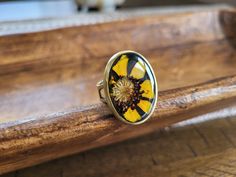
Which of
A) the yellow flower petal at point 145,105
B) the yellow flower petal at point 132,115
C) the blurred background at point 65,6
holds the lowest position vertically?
the blurred background at point 65,6

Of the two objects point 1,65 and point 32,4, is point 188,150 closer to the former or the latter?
point 1,65

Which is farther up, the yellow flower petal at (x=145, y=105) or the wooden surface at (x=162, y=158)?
the yellow flower petal at (x=145, y=105)

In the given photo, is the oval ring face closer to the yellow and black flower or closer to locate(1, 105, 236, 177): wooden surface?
the yellow and black flower

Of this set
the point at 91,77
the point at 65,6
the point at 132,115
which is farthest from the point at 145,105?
the point at 65,6

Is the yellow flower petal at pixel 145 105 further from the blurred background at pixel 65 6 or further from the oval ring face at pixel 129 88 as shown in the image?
the blurred background at pixel 65 6

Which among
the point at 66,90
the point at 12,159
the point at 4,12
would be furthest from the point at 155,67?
the point at 4,12

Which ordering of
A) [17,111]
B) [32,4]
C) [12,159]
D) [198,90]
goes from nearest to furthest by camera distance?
[12,159]
[198,90]
[17,111]
[32,4]

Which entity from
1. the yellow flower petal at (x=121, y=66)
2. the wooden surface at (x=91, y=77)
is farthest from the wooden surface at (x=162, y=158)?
the yellow flower petal at (x=121, y=66)
